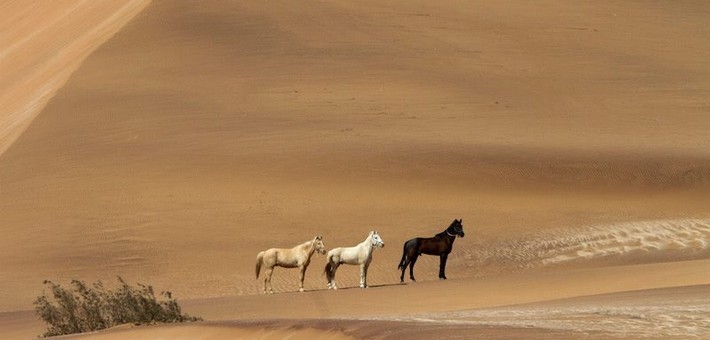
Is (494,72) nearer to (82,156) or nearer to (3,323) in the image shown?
(82,156)

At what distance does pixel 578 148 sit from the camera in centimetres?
3338

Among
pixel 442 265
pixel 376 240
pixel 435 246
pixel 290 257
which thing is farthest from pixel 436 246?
pixel 290 257

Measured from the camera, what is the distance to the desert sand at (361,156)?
76.0ft

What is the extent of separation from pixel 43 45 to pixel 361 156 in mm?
16969

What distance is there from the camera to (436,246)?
23484mm

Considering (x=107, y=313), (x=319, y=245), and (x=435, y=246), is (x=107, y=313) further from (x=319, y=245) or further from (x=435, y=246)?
(x=435, y=246)

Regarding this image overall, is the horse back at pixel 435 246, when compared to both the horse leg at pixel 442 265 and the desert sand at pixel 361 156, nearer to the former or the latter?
the horse leg at pixel 442 265

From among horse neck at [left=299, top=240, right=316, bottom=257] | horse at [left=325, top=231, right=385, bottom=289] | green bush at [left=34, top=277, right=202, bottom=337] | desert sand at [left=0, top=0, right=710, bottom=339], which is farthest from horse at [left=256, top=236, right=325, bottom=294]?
green bush at [left=34, top=277, right=202, bottom=337]

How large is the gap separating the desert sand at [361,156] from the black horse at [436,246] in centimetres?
56

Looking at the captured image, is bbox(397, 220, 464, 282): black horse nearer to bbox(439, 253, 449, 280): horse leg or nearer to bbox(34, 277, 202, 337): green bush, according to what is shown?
bbox(439, 253, 449, 280): horse leg

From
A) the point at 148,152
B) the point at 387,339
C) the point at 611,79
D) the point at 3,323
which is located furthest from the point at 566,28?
the point at 387,339

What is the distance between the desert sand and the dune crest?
173 millimetres

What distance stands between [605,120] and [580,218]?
8.13 meters

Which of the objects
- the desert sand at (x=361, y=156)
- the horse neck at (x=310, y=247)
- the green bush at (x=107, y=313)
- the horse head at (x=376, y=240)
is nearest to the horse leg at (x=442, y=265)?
the desert sand at (x=361, y=156)
